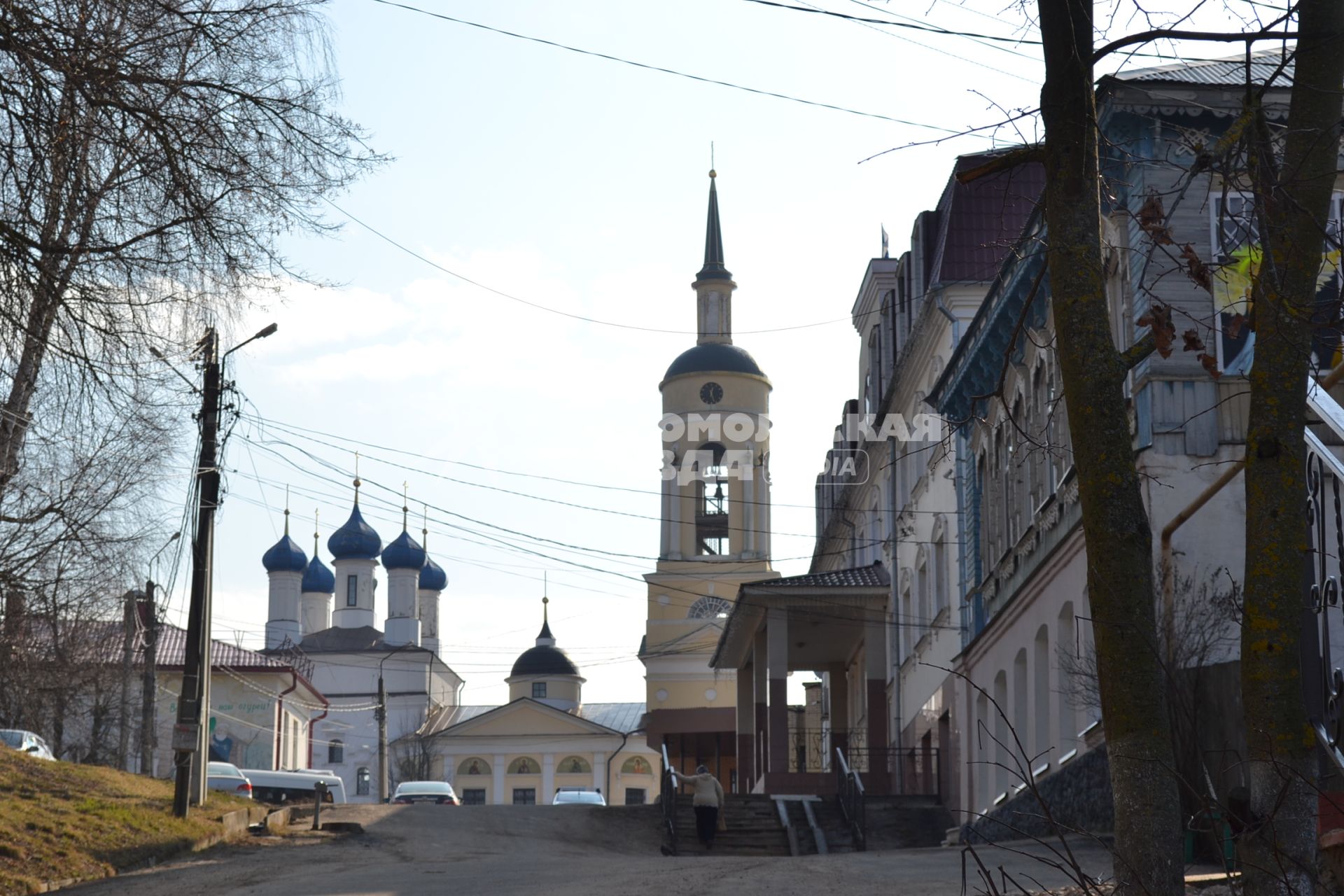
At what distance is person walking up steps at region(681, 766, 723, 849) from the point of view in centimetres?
2553

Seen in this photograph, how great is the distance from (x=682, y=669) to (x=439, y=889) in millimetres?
57993

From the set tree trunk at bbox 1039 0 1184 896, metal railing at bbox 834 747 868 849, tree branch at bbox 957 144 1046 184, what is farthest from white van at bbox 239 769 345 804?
tree trunk at bbox 1039 0 1184 896

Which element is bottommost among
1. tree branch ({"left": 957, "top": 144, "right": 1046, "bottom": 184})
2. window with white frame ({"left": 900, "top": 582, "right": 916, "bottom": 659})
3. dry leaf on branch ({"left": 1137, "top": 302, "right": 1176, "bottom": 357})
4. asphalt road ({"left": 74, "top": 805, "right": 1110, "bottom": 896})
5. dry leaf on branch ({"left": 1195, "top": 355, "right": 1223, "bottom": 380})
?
asphalt road ({"left": 74, "top": 805, "right": 1110, "bottom": 896})

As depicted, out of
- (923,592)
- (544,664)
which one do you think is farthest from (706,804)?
(544,664)

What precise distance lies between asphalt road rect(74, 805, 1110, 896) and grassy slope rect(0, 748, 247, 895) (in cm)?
50

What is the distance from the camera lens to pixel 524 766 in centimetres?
8912

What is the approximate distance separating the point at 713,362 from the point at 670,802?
43.2 m

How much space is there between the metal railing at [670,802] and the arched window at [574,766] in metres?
60.1

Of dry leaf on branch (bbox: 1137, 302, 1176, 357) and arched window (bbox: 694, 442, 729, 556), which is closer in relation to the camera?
dry leaf on branch (bbox: 1137, 302, 1176, 357)

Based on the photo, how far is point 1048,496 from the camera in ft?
69.8

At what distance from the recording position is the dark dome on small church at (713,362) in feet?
227

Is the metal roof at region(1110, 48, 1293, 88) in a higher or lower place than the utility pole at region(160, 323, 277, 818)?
higher

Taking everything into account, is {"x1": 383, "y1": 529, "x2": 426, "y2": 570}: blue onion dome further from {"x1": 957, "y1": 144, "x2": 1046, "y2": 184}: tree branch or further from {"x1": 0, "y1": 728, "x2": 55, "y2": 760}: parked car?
{"x1": 957, "y1": 144, "x2": 1046, "y2": 184}: tree branch

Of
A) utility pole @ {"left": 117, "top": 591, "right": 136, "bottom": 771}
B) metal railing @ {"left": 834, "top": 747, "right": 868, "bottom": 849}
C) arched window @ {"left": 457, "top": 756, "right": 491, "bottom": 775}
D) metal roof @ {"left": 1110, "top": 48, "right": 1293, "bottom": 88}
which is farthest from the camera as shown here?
arched window @ {"left": 457, "top": 756, "right": 491, "bottom": 775}
